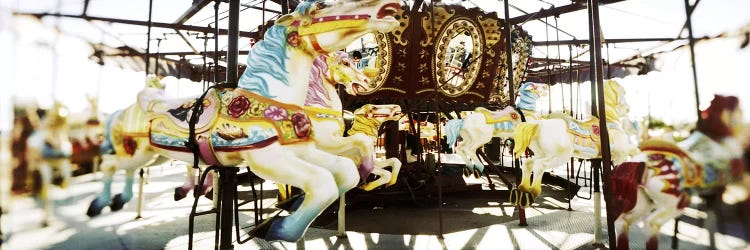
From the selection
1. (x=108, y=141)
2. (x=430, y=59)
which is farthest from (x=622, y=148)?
(x=108, y=141)

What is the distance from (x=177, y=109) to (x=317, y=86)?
2.83 feet

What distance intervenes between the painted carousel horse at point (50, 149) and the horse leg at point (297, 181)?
0.83 m

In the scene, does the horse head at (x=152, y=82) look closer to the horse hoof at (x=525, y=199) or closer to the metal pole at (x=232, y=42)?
the metal pole at (x=232, y=42)

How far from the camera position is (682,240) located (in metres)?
2.92

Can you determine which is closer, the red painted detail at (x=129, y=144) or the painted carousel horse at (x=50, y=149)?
the painted carousel horse at (x=50, y=149)

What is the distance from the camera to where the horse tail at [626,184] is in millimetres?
1783

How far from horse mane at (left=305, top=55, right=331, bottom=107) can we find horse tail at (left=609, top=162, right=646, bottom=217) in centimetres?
175

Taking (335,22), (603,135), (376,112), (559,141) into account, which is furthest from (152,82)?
(559,141)

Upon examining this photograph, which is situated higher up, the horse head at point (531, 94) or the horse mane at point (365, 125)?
the horse head at point (531, 94)


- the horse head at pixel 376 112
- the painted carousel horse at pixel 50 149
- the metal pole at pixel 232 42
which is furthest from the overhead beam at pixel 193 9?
the painted carousel horse at pixel 50 149

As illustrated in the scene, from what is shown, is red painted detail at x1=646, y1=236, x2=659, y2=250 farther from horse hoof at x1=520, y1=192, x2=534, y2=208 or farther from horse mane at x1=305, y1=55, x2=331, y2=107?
horse hoof at x1=520, y1=192, x2=534, y2=208

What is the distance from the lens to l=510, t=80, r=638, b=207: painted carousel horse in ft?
12.9

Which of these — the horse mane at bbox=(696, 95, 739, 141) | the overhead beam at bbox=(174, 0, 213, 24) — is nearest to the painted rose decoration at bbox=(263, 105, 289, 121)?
the horse mane at bbox=(696, 95, 739, 141)

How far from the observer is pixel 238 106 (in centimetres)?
216
